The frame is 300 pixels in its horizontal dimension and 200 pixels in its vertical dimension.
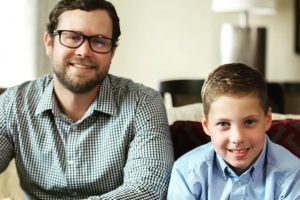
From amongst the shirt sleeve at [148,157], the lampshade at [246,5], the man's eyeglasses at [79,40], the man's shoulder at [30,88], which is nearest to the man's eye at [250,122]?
the shirt sleeve at [148,157]

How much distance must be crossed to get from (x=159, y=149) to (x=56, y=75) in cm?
44

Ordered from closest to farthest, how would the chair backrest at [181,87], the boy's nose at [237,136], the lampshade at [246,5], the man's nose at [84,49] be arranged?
the boy's nose at [237,136]
the man's nose at [84,49]
the chair backrest at [181,87]
the lampshade at [246,5]

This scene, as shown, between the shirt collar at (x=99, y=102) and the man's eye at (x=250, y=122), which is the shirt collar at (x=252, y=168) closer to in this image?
the man's eye at (x=250, y=122)

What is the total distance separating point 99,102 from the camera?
1.63 metres

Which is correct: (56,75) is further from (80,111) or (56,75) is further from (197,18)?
(197,18)

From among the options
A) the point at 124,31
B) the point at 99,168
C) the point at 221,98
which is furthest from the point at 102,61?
the point at 124,31

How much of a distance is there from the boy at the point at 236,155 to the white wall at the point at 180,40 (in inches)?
94.3

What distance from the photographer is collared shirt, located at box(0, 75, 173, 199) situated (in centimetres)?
157

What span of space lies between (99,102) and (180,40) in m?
2.25

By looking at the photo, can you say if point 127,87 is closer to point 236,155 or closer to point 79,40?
point 79,40

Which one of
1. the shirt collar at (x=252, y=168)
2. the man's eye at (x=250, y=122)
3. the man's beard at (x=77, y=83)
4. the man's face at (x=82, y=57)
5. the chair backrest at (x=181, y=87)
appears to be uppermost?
the man's face at (x=82, y=57)

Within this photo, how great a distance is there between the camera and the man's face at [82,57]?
5.17ft

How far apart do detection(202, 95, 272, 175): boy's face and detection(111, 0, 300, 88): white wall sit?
2.45 metres

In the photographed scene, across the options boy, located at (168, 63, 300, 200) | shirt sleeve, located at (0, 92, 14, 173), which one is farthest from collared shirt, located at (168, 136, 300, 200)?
shirt sleeve, located at (0, 92, 14, 173)
